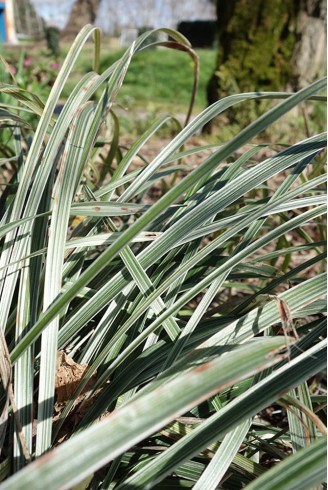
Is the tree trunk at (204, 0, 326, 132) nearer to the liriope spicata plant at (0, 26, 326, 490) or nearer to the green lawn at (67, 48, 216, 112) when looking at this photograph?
the liriope spicata plant at (0, 26, 326, 490)

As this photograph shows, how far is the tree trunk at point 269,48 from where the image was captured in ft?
14.3

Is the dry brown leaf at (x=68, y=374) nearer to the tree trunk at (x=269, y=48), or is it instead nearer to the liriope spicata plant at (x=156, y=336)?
the liriope spicata plant at (x=156, y=336)

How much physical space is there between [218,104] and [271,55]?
3735mm

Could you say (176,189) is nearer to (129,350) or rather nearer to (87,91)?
(129,350)

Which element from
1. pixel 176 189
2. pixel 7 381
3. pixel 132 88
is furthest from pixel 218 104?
pixel 132 88

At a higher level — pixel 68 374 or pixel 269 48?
pixel 269 48

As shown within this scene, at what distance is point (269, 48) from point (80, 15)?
17139 millimetres

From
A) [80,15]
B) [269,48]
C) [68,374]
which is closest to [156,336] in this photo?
[68,374]

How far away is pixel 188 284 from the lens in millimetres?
1128

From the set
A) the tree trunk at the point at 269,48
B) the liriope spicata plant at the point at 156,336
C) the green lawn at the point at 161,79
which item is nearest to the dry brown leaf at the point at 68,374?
the liriope spicata plant at the point at 156,336

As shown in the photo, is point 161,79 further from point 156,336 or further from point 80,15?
point 156,336

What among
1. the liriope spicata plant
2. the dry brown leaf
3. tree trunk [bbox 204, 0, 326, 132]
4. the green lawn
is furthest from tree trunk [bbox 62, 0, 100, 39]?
the dry brown leaf

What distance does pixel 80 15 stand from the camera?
19.9 metres

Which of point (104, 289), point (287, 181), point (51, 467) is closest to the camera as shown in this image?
point (51, 467)
